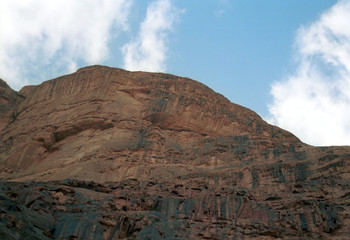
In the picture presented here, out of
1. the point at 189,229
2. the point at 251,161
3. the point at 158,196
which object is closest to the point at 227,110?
the point at 251,161

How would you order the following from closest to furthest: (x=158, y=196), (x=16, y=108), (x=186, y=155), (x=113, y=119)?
(x=158, y=196), (x=186, y=155), (x=113, y=119), (x=16, y=108)

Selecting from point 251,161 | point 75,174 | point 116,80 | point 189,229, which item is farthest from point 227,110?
point 189,229

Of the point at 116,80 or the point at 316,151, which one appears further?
the point at 116,80

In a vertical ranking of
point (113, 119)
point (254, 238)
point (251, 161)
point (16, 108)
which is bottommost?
point (254, 238)

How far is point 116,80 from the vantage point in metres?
48.9

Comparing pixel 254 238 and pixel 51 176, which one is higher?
pixel 51 176

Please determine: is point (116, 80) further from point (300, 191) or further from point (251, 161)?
point (300, 191)

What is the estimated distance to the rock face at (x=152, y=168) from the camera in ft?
79.1

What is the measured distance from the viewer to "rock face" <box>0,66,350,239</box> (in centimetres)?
2411

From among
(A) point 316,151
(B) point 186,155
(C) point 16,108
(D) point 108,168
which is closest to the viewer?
(A) point 316,151

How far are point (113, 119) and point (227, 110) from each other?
1275 cm

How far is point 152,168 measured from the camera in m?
36.2

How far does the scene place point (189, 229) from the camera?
79.4ft

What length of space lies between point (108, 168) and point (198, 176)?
7092 mm
